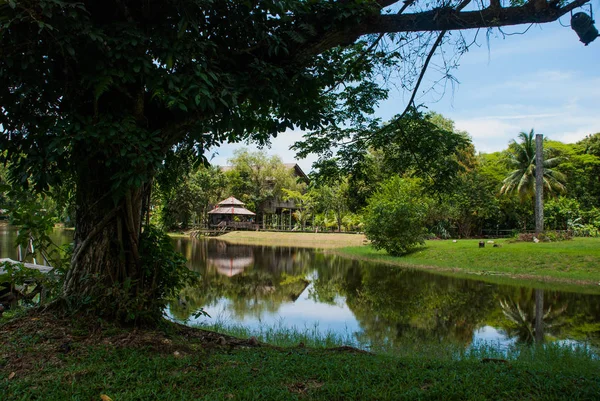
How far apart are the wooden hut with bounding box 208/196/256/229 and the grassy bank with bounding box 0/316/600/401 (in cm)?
3455

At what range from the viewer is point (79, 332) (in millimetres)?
4152

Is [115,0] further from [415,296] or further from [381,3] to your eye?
[415,296]

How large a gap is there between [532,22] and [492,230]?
32812 mm

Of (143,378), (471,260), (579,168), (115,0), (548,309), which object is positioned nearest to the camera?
A: (143,378)

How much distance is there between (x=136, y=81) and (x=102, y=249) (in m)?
1.78

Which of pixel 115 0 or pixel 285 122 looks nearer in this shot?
pixel 115 0

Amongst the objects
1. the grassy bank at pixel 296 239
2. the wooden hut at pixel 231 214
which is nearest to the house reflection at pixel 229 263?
the grassy bank at pixel 296 239

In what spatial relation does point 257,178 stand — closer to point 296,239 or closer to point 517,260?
point 296,239

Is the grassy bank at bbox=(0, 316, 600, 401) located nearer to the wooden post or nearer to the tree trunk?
the tree trunk

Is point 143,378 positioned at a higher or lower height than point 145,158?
lower

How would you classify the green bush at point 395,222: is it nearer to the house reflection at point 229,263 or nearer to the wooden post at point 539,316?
the house reflection at point 229,263

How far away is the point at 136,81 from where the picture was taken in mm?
4324

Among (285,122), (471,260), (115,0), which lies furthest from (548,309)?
(115,0)

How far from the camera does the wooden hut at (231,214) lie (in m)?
39.1
